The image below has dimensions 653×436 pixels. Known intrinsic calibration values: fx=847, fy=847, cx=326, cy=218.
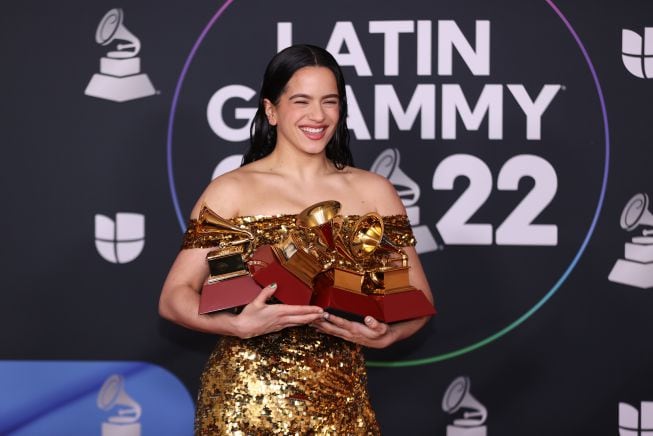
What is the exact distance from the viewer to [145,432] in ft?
10.9

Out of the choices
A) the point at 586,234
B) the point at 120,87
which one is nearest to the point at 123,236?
the point at 120,87

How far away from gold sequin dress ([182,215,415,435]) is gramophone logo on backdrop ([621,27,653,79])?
1.59 m

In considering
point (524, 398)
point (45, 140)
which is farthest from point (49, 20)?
point (524, 398)

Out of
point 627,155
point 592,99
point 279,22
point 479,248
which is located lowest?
point 479,248

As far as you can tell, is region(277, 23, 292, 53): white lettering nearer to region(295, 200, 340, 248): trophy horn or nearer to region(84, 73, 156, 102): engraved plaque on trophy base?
region(84, 73, 156, 102): engraved plaque on trophy base

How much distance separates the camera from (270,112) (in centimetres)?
236

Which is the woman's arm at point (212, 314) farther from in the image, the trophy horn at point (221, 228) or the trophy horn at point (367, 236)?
the trophy horn at point (367, 236)

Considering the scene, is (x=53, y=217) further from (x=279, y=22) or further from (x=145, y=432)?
(x=279, y=22)

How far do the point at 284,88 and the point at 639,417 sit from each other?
1.99 meters

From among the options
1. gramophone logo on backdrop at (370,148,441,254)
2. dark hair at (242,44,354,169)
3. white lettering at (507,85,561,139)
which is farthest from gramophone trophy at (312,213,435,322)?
white lettering at (507,85,561,139)

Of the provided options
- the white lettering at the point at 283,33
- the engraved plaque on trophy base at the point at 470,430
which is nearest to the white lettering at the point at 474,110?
the white lettering at the point at 283,33

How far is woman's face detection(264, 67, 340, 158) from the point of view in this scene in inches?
88.0

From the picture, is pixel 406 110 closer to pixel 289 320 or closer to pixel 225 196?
pixel 225 196

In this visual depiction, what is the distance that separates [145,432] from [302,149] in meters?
1.60
